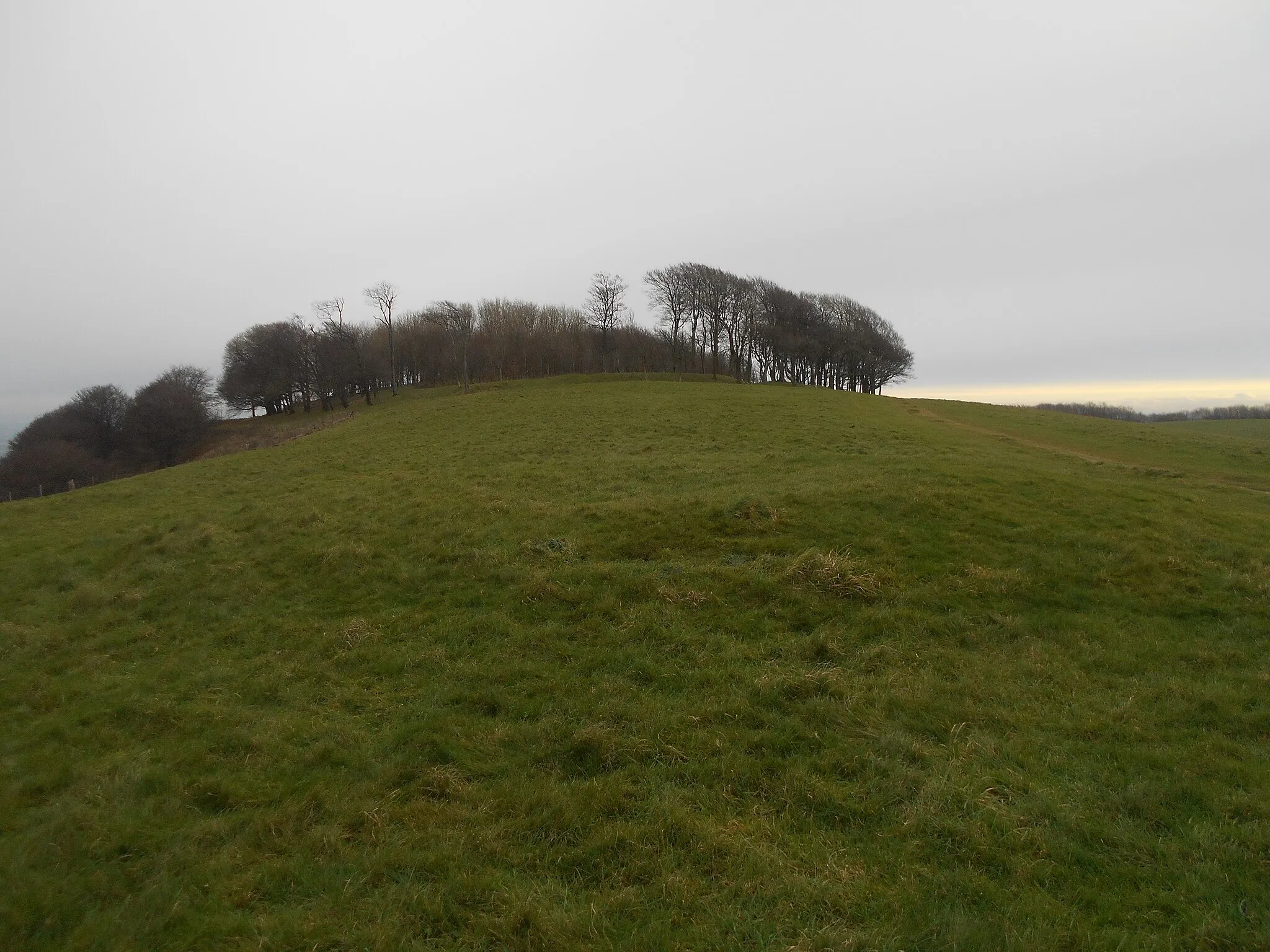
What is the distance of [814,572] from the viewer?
9.66 m

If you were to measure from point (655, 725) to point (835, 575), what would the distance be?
4525mm

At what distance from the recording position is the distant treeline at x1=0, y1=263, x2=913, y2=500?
199 ft

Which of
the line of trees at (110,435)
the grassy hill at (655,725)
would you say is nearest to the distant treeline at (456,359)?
the line of trees at (110,435)

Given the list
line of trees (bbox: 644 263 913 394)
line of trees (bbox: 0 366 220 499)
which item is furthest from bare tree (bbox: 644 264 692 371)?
line of trees (bbox: 0 366 220 499)

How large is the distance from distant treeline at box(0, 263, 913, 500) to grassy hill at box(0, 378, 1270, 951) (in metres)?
58.2

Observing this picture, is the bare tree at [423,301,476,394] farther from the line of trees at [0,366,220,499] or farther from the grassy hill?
the grassy hill

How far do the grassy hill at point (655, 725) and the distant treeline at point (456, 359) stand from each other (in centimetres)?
5816

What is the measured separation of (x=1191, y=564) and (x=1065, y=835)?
8.34 meters

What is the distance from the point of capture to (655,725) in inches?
250

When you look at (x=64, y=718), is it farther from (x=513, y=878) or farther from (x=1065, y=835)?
(x=1065, y=835)

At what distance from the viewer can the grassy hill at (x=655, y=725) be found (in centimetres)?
423

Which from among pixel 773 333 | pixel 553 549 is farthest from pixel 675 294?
pixel 553 549

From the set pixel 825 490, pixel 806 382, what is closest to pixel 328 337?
pixel 806 382

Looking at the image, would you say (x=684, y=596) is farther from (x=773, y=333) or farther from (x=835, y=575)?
(x=773, y=333)
